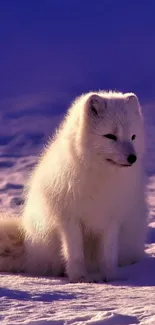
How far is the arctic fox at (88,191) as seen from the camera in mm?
3695

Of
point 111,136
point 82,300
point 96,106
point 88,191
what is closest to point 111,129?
point 111,136

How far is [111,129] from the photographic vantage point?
3.64m

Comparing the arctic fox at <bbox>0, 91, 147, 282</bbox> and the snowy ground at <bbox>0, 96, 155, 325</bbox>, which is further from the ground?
the arctic fox at <bbox>0, 91, 147, 282</bbox>

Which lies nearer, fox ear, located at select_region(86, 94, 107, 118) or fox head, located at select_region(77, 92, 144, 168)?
fox head, located at select_region(77, 92, 144, 168)

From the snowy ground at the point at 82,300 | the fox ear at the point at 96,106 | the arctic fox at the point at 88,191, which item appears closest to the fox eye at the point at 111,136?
the arctic fox at the point at 88,191

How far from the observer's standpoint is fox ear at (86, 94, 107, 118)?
373 centimetres

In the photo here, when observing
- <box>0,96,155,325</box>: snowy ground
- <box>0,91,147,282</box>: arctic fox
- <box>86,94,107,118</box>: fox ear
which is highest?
<box>86,94,107,118</box>: fox ear

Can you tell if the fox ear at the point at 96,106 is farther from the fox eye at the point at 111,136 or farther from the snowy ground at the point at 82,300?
the snowy ground at the point at 82,300

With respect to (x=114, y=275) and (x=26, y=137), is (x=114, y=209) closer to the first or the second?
A: (x=114, y=275)

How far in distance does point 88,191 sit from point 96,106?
1.70 ft

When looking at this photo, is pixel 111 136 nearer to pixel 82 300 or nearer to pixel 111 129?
pixel 111 129

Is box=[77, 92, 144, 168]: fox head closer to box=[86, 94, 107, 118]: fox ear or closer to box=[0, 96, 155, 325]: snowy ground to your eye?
box=[86, 94, 107, 118]: fox ear

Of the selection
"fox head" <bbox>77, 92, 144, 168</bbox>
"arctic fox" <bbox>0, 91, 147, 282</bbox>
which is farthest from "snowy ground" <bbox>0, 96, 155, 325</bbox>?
"fox head" <bbox>77, 92, 144, 168</bbox>

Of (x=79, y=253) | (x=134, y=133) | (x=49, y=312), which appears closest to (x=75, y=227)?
(x=79, y=253)
